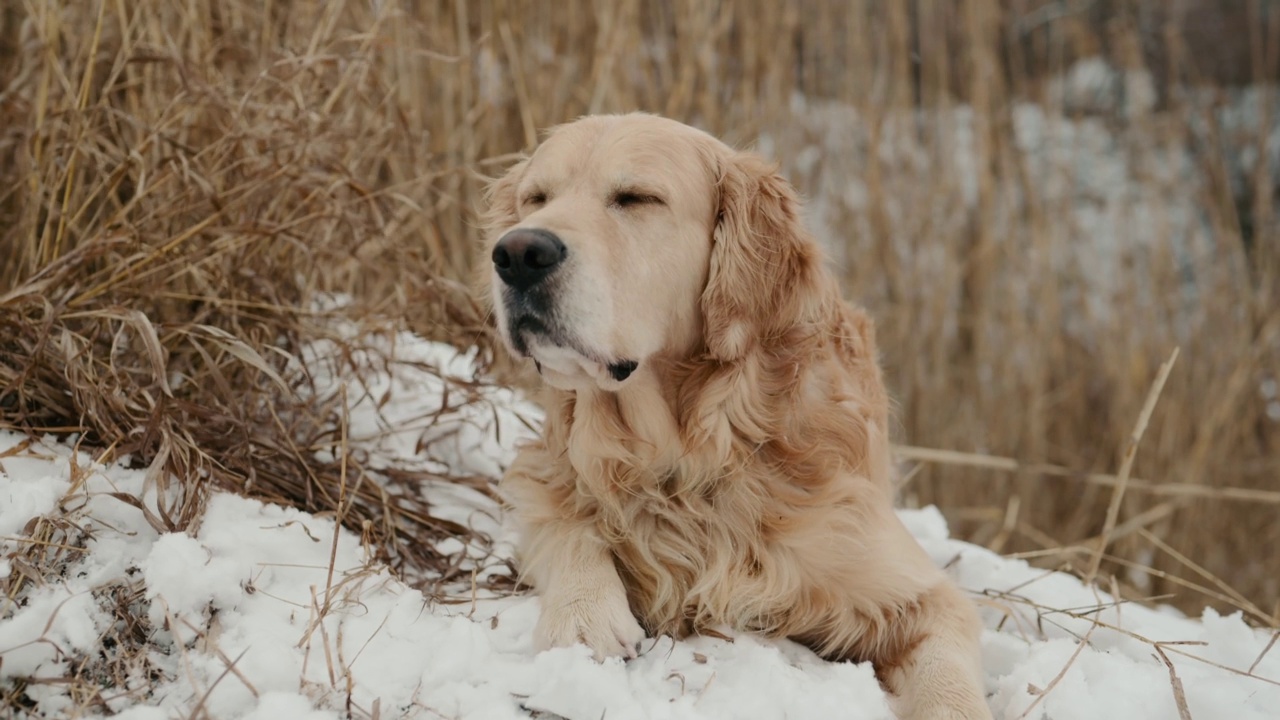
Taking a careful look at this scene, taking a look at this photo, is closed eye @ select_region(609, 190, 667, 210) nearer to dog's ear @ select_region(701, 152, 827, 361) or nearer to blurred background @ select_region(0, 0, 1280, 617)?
dog's ear @ select_region(701, 152, 827, 361)

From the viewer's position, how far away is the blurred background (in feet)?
8.66

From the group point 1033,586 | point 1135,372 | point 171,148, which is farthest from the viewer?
point 1135,372

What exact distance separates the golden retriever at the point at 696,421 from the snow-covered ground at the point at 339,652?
13 cm

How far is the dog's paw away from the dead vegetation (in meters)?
0.49

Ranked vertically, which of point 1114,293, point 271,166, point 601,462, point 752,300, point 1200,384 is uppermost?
point 271,166

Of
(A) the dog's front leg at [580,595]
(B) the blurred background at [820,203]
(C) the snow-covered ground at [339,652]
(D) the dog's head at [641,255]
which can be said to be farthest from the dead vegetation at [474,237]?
(D) the dog's head at [641,255]

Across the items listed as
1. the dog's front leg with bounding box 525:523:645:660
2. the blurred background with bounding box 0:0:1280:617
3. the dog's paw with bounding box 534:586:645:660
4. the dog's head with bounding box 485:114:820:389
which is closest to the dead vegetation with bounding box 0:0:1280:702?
the blurred background with bounding box 0:0:1280:617

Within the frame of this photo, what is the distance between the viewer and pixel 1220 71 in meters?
6.88

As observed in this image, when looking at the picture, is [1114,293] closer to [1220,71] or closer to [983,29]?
[983,29]

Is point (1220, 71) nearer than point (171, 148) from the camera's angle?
No

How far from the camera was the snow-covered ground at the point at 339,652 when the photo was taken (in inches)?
62.1

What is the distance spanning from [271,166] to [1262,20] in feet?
22.4

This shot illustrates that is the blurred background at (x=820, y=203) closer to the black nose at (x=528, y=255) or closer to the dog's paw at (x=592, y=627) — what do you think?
the dog's paw at (x=592, y=627)

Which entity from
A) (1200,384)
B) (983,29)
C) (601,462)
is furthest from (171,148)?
(1200,384)
